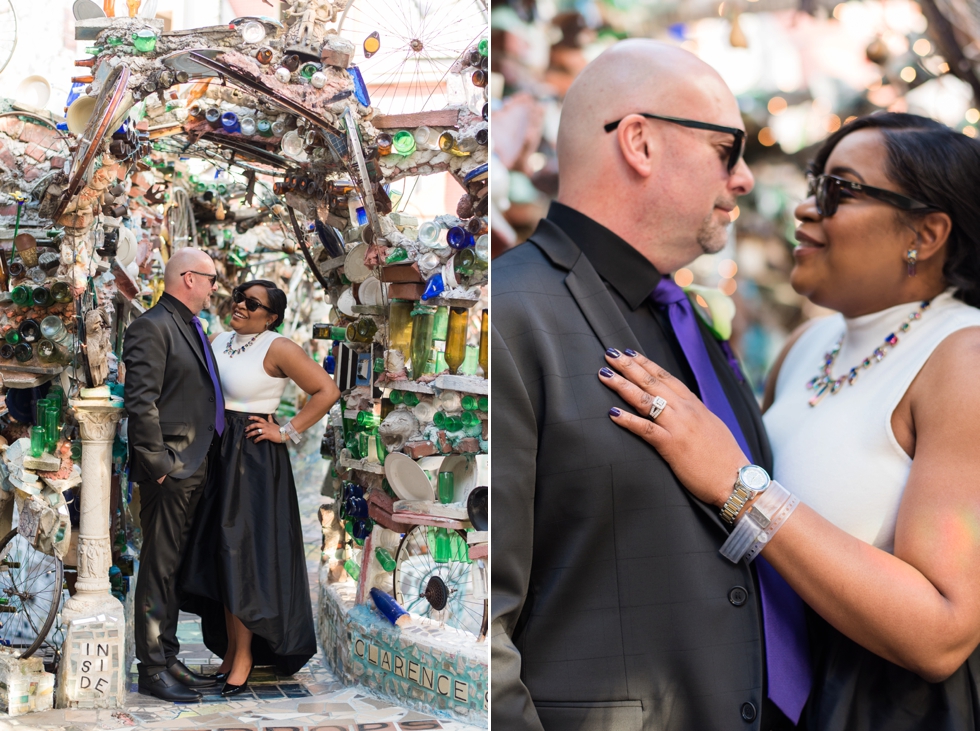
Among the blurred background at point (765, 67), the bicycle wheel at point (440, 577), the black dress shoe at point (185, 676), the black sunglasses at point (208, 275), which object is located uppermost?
the blurred background at point (765, 67)

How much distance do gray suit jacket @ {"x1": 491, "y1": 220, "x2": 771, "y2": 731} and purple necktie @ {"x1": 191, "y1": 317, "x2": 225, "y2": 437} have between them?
4.64 ft

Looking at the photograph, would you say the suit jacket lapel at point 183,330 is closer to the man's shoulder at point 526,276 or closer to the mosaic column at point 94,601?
the mosaic column at point 94,601

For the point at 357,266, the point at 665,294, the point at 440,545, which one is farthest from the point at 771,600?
the point at 357,266

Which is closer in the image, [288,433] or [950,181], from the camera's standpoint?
[950,181]

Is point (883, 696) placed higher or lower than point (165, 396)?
lower

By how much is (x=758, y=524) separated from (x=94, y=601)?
2.01 meters

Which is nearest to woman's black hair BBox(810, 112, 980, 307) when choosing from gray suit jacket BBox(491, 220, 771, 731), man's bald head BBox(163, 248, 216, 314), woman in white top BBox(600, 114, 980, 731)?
woman in white top BBox(600, 114, 980, 731)

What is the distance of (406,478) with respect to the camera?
2852 mm

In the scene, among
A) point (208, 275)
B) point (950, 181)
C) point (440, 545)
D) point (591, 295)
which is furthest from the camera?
point (440, 545)

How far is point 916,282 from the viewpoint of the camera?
185 cm

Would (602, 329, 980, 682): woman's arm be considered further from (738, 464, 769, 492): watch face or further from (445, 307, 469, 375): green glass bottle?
(445, 307, 469, 375): green glass bottle

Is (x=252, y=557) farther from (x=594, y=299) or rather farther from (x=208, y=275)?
(x=594, y=299)

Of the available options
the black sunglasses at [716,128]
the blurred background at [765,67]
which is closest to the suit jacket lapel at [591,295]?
the black sunglasses at [716,128]

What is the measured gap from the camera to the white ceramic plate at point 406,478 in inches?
111
